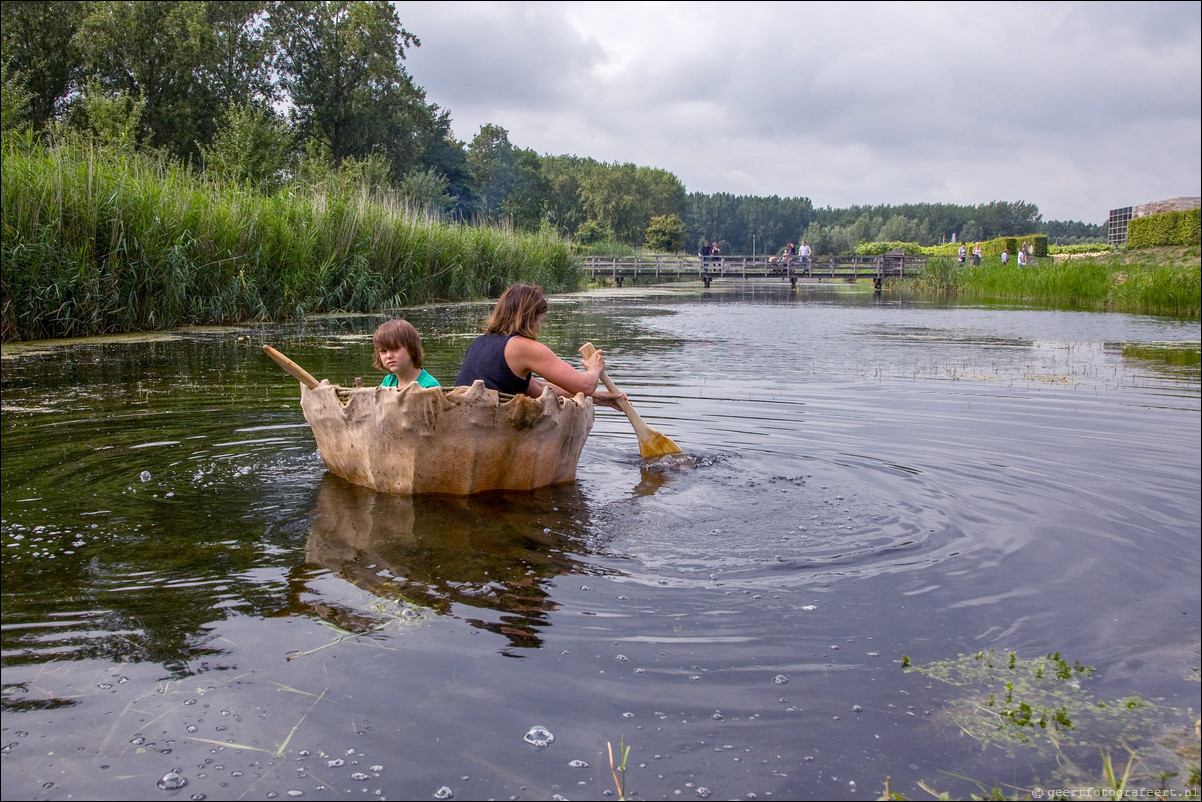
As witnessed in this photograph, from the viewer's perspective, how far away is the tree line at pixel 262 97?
1175 inches

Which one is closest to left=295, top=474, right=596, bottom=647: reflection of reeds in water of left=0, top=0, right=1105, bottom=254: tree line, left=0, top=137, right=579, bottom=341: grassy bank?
left=0, top=137, right=579, bottom=341: grassy bank

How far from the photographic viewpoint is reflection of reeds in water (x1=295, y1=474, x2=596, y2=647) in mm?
3129

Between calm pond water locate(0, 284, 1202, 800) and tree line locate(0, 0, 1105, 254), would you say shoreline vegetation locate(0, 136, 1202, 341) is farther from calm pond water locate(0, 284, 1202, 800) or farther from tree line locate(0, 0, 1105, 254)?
calm pond water locate(0, 284, 1202, 800)

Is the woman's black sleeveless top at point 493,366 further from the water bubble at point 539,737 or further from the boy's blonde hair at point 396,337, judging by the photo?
the water bubble at point 539,737

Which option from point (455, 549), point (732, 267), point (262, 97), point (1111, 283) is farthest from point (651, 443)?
point (262, 97)

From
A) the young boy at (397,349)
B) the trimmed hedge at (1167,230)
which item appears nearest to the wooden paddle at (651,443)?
the young boy at (397,349)

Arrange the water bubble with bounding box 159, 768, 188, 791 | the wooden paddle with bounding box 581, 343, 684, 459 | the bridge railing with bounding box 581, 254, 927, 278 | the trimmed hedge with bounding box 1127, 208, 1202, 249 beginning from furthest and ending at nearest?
the bridge railing with bounding box 581, 254, 927, 278 < the trimmed hedge with bounding box 1127, 208, 1202, 249 < the wooden paddle with bounding box 581, 343, 684, 459 < the water bubble with bounding box 159, 768, 188, 791

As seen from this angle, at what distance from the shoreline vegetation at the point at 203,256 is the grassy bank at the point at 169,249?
0.07 feet

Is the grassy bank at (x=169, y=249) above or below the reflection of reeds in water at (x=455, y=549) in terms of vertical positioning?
above

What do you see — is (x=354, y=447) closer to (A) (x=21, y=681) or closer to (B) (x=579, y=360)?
(A) (x=21, y=681)

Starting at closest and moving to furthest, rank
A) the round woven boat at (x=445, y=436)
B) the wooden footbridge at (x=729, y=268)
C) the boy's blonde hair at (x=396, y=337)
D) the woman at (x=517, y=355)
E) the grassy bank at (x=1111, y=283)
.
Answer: the round woven boat at (x=445, y=436), the woman at (x=517, y=355), the boy's blonde hair at (x=396, y=337), the grassy bank at (x=1111, y=283), the wooden footbridge at (x=729, y=268)

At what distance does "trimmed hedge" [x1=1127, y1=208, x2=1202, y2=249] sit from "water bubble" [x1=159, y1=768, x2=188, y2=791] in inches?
1186

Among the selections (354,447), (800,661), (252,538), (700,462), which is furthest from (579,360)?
(800,661)

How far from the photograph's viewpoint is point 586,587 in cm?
336
